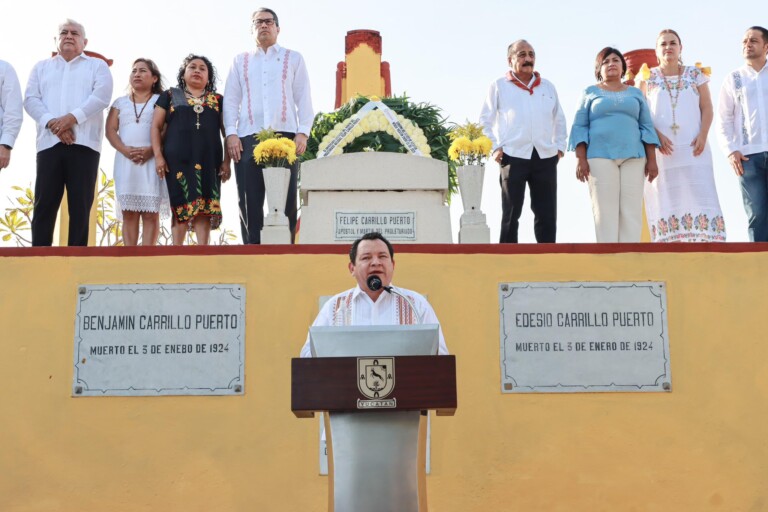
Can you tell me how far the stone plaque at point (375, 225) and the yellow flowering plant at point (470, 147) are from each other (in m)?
0.50

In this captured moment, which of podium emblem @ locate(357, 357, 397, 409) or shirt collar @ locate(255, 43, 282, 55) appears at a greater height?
shirt collar @ locate(255, 43, 282, 55)

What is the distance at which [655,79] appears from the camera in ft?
22.4

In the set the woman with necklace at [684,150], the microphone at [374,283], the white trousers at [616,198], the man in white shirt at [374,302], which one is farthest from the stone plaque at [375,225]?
the microphone at [374,283]

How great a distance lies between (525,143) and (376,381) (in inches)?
135

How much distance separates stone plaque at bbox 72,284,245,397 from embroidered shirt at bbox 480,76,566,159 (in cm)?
205

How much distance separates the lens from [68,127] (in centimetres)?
622

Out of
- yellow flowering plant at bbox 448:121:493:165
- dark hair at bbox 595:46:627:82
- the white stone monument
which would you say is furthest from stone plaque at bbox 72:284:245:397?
dark hair at bbox 595:46:627:82

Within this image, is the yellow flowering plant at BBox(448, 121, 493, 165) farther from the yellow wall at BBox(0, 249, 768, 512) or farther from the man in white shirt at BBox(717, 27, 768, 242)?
the man in white shirt at BBox(717, 27, 768, 242)

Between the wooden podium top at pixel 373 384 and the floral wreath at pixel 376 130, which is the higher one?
the floral wreath at pixel 376 130

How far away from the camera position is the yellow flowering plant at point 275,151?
20.5 feet

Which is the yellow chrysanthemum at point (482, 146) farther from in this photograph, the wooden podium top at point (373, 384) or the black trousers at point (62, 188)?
the wooden podium top at point (373, 384)

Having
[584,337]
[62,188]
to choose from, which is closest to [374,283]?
[584,337]

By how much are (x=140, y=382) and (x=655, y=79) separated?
381cm

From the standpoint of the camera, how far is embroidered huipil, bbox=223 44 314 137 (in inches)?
262
